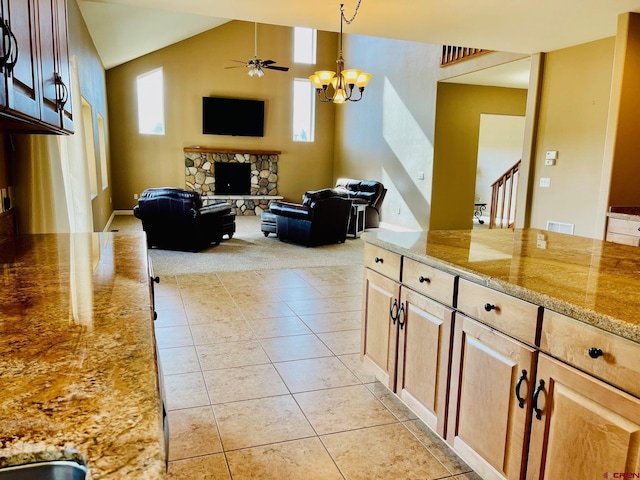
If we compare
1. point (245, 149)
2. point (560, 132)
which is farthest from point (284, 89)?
point (560, 132)

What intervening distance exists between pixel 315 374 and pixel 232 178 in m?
8.74

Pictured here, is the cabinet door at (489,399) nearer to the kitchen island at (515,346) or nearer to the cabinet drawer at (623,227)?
the kitchen island at (515,346)

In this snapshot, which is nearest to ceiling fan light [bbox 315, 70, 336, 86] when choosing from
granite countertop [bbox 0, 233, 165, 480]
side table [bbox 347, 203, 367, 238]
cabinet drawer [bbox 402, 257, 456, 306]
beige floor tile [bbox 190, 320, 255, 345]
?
side table [bbox 347, 203, 367, 238]

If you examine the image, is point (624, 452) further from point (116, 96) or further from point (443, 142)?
point (116, 96)

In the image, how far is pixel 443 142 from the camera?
7.95m

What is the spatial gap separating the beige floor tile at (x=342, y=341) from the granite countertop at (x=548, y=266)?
986mm

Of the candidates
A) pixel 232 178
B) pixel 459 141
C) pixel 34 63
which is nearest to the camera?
pixel 34 63

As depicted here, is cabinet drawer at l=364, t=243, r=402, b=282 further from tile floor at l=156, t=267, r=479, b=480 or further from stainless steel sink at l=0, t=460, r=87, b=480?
stainless steel sink at l=0, t=460, r=87, b=480

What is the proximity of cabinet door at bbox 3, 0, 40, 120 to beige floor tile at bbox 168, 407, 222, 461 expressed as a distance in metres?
1.47

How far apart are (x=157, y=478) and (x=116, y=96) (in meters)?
10.9

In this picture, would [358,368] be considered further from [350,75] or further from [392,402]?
[350,75]

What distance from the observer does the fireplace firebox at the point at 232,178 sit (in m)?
10.9

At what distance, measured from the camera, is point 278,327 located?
364 centimetres

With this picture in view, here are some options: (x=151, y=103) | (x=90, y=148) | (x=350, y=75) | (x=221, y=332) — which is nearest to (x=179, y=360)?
(x=221, y=332)
